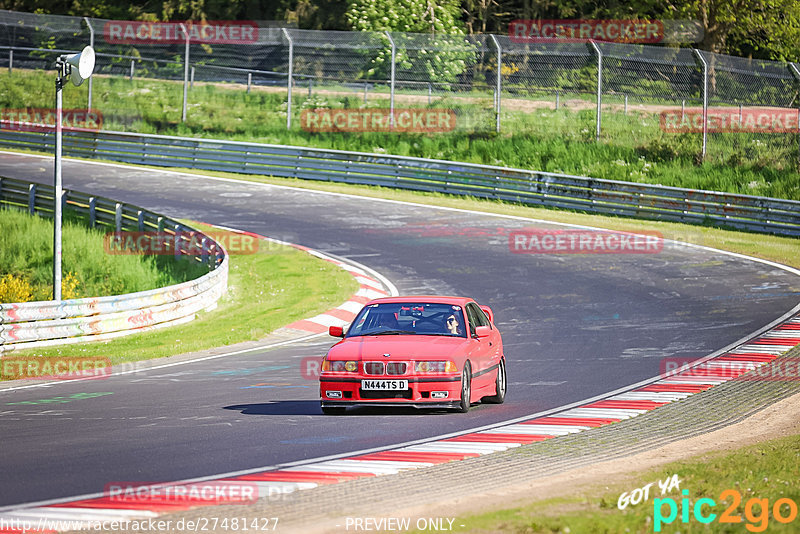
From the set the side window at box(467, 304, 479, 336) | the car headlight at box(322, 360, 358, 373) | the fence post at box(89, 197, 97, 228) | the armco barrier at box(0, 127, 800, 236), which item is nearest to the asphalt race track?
the car headlight at box(322, 360, 358, 373)

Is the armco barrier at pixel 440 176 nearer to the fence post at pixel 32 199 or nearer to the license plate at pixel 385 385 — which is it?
the fence post at pixel 32 199

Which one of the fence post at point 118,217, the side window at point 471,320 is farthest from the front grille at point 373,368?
the fence post at point 118,217

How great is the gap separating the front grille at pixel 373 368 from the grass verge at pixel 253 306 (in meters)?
6.43

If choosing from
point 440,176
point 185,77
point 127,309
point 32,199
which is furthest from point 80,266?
point 185,77

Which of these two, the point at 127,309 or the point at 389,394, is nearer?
the point at 389,394

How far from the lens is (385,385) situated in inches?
446

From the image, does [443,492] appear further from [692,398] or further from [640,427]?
[692,398]

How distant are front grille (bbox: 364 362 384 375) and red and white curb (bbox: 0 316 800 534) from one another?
49.6 inches

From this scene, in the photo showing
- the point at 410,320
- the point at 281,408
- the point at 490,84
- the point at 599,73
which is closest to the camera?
the point at 281,408

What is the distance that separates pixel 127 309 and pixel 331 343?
142 inches

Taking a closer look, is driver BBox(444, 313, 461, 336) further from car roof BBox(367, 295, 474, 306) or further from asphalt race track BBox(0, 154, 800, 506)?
asphalt race track BBox(0, 154, 800, 506)

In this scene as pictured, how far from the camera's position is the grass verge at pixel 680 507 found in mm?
6875

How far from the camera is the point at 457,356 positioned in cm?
1141

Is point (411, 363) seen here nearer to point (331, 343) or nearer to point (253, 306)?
point (331, 343)
